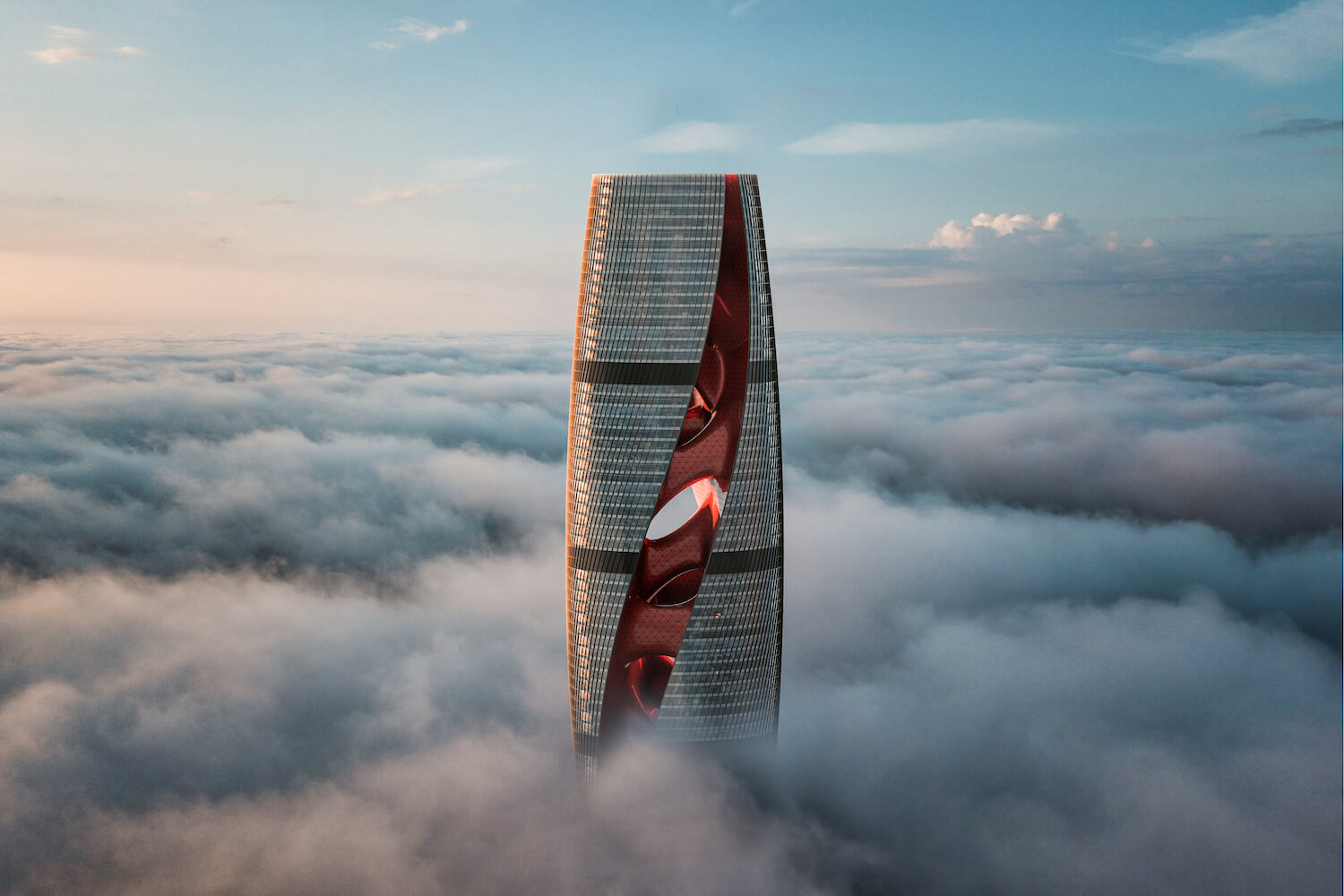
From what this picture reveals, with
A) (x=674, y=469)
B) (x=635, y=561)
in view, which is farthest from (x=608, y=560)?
(x=674, y=469)

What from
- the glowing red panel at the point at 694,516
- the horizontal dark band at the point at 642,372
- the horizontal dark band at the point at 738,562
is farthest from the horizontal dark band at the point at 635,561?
the horizontal dark band at the point at 642,372

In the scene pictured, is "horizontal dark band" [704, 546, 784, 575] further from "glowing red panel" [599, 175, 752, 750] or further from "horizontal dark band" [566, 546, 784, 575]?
"glowing red panel" [599, 175, 752, 750]

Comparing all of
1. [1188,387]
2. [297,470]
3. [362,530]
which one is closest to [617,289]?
[362,530]

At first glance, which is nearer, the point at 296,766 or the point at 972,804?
the point at 972,804

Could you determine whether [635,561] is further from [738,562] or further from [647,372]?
[647,372]

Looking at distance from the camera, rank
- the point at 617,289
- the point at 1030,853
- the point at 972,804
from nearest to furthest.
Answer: the point at 617,289 < the point at 1030,853 < the point at 972,804

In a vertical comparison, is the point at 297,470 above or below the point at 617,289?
below

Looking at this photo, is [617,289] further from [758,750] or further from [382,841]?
[382,841]
